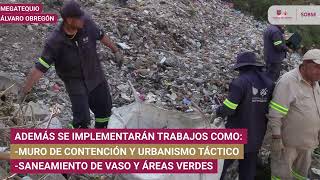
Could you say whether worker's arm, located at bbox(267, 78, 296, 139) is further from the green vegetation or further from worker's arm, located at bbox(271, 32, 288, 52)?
the green vegetation

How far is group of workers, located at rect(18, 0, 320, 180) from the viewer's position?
407 cm

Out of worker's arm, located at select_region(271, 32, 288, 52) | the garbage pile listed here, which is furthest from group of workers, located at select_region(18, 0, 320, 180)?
worker's arm, located at select_region(271, 32, 288, 52)

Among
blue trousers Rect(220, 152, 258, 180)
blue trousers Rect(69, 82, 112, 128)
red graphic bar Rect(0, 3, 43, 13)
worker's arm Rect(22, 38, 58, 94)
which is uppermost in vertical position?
red graphic bar Rect(0, 3, 43, 13)

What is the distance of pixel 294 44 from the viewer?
33.1ft

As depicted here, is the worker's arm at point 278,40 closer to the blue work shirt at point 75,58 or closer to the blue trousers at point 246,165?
the blue trousers at point 246,165

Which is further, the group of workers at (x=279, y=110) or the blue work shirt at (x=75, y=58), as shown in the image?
the blue work shirt at (x=75, y=58)

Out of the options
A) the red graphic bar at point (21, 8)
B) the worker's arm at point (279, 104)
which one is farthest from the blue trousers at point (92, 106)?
the red graphic bar at point (21, 8)

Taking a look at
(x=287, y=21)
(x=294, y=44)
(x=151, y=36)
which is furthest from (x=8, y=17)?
(x=294, y=44)

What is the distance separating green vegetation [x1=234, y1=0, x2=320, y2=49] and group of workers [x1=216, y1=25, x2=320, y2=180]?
759 centimetres

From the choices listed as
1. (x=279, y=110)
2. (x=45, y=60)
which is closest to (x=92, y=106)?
(x=45, y=60)

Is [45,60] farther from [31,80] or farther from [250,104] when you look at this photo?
[250,104]

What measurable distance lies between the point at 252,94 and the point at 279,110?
0.88 ft

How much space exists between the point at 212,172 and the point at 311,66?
1.21 metres

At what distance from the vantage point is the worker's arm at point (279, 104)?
403 cm
